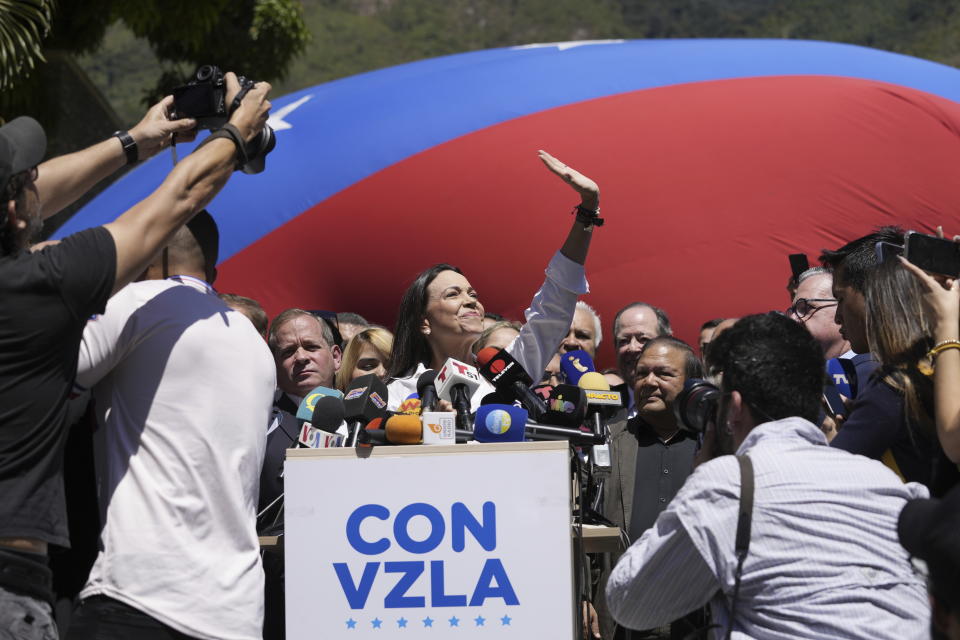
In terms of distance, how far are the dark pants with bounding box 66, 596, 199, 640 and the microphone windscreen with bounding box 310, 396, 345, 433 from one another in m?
1.10

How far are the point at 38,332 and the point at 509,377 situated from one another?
166 centimetres

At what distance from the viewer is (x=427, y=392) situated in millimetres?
3641

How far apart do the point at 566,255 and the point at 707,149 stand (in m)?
3.93

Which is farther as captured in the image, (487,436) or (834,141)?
(834,141)

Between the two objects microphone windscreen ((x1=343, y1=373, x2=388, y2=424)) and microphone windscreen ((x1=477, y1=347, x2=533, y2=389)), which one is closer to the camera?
microphone windscreen ((x1=343, y1=373, x2=388, y2=424))

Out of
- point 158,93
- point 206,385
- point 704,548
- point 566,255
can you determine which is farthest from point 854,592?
point 158,93

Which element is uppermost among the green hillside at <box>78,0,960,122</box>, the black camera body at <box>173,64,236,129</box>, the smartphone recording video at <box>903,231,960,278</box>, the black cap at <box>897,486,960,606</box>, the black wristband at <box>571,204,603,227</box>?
the green hillside at <box>78,0,960,122</box>

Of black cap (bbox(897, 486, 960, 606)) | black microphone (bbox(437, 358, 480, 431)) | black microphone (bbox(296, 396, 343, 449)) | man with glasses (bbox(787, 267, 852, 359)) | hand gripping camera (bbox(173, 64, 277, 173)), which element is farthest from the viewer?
man with glasses (bbox(787, 267, 852, 359))

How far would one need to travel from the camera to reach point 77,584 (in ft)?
8.59

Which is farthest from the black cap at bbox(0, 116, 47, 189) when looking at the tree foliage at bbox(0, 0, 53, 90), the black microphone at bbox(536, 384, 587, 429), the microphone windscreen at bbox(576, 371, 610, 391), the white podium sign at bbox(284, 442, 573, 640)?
the tree foliage at bbox(0, 0, 53, 90)

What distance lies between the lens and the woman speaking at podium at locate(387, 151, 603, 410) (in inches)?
166

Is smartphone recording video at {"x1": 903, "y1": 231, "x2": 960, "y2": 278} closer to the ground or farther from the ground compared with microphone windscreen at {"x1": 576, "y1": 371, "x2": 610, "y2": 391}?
farther from the ground

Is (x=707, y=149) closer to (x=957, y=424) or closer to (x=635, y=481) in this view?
(x=635, y=481)

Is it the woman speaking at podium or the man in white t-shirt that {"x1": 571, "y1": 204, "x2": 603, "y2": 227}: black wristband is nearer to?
the woman speaking at podium
